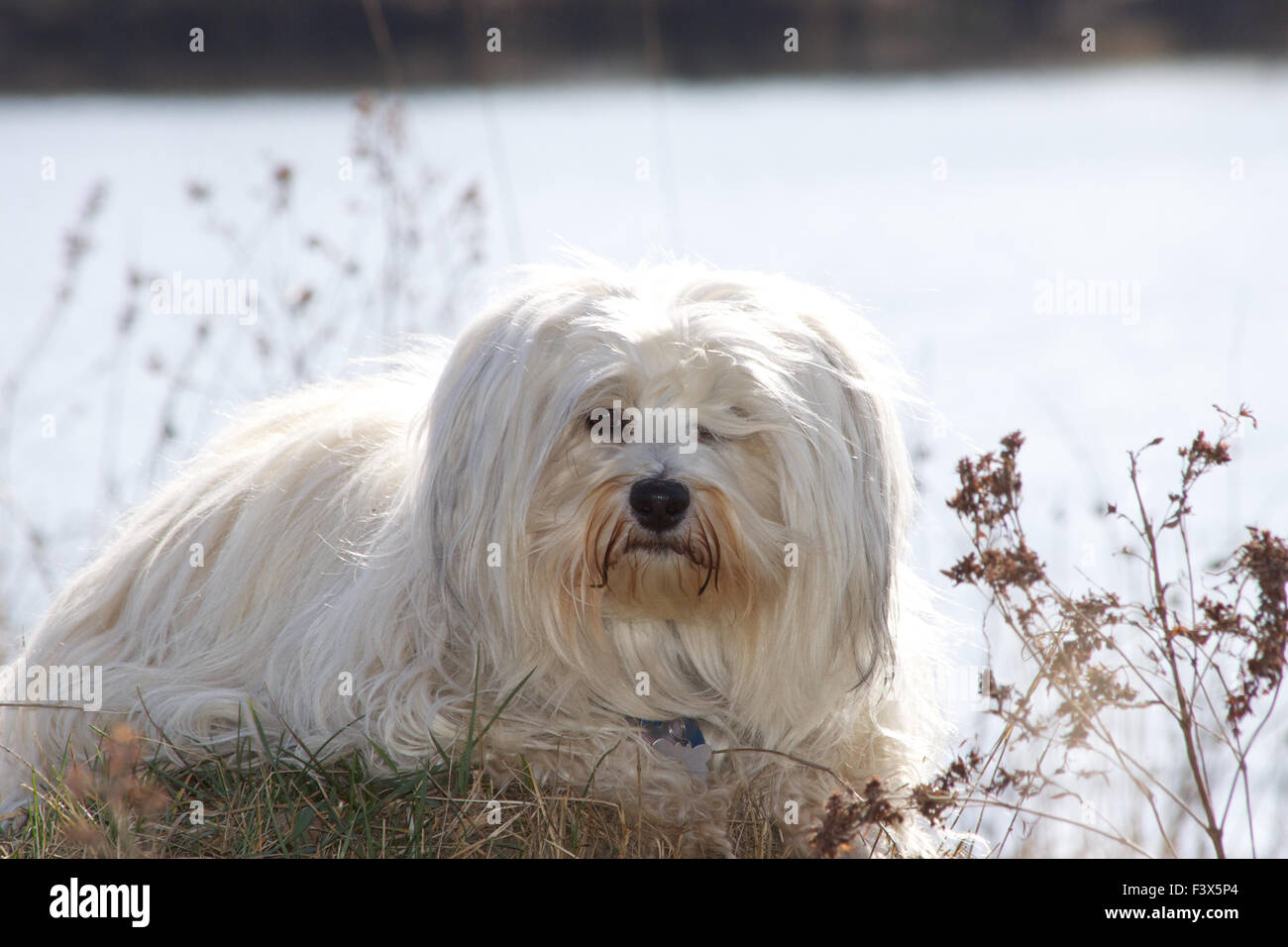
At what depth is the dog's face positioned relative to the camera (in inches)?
130

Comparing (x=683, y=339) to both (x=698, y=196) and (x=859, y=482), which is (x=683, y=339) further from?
(x=698, y=196)

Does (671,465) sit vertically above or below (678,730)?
above

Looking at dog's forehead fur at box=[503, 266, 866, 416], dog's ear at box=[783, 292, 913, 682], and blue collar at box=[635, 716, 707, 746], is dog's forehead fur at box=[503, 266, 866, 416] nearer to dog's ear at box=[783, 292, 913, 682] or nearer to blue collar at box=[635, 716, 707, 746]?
dog's ear at box=[783, 292, 913, 682]

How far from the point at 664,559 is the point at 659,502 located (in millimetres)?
129

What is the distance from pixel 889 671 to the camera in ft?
11.9

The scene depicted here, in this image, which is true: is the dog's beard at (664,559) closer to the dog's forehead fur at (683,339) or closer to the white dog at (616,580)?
the white dog at (616,580)

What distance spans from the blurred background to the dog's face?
0.40 metres

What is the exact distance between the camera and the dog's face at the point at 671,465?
3.31 metres

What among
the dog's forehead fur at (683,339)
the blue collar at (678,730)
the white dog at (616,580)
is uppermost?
the dog's forehead fur at (683,339)

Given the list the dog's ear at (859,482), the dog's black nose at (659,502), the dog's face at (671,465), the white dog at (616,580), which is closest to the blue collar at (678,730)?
the white dog at (616,580)

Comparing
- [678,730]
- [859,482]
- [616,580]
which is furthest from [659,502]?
[678,730]

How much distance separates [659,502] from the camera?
10.6 feet
